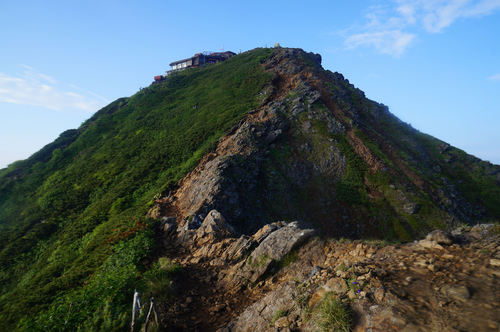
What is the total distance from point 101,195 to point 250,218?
16.2 metres

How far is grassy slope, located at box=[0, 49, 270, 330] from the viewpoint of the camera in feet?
36.4

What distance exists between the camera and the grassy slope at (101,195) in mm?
11109

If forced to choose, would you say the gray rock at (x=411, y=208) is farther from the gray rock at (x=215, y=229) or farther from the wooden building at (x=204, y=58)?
the wooden building at (x=204, y=58)

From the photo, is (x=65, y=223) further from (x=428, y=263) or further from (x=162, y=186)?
(x=428, y=263)

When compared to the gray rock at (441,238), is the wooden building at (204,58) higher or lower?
higher

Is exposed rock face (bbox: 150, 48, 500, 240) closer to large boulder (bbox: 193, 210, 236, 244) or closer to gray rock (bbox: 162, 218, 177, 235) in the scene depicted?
gray rock (bbox: 162, 218, 177, 235)

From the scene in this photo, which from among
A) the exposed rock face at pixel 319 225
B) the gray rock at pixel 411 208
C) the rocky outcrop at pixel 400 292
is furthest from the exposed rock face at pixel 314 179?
the rocky outcrop at pixel 400 292

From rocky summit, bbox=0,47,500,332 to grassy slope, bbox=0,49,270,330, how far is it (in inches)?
5.9

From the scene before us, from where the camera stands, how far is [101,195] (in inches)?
1013

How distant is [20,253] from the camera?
20422mm

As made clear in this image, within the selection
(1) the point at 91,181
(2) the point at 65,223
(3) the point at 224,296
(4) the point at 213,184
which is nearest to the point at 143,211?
(4) the point at 213,184

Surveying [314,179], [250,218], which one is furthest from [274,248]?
[314,179]

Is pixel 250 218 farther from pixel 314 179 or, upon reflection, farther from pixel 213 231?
pixel 314 179

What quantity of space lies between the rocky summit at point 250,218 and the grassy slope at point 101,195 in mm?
149
